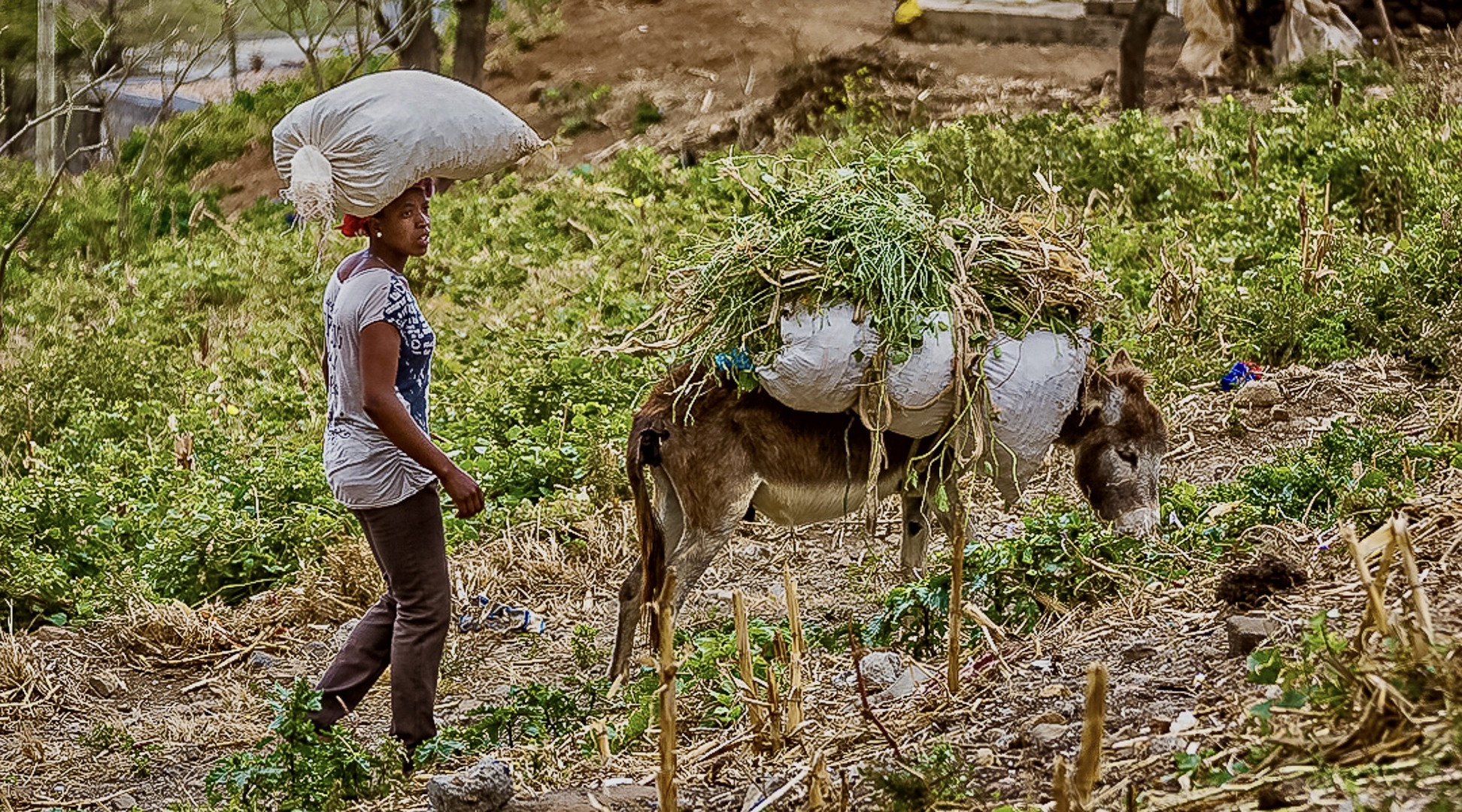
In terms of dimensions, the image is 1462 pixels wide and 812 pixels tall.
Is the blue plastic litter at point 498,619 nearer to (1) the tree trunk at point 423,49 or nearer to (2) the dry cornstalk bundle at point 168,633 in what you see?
(2) the dry cornstalk bundle at point 168,633

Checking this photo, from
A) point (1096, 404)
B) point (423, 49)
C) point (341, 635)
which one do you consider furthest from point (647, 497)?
point (423, 49)

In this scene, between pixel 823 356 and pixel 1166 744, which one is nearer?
pixel 1166 744

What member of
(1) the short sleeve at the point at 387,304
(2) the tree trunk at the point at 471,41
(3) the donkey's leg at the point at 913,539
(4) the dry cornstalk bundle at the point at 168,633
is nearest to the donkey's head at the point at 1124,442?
(3) the donkey's leg at the point at 913,539

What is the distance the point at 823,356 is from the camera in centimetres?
567

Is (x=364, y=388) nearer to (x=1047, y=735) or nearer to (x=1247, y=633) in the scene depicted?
(x=1047, y=735)

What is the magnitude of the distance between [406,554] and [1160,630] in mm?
2384

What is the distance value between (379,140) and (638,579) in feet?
6.69

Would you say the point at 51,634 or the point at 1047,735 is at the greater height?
the point at 1047,735

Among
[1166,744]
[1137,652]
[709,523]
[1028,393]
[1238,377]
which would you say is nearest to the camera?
[1166,744]

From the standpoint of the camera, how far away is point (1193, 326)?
959cm

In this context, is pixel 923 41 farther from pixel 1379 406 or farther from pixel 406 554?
pixel 406 554

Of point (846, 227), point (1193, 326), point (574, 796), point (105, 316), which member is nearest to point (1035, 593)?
point (846, 227)

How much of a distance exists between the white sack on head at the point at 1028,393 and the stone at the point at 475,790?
2382mm

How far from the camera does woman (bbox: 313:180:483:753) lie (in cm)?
504
